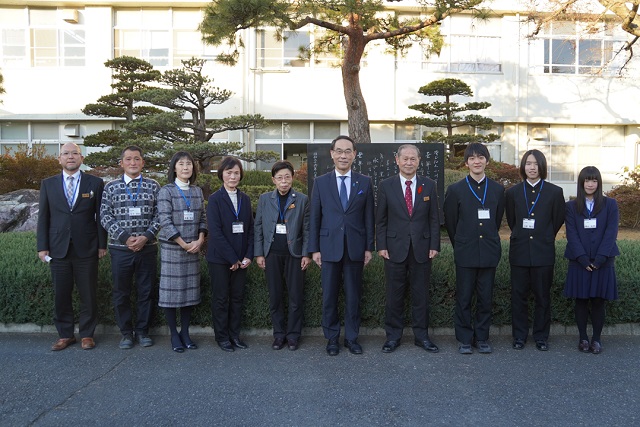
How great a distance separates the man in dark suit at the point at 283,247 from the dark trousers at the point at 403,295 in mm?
851

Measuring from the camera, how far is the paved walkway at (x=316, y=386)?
12.2 ft

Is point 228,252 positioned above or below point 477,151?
below

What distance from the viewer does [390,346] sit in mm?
5176

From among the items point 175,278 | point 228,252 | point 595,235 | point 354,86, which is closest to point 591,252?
point 595,235

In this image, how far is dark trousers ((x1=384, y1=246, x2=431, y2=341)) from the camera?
205 inches

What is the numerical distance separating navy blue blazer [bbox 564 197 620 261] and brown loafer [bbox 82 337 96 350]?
469 cm

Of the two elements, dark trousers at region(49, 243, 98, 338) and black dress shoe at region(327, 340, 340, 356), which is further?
dark trousers at region(49, 243, 98, 338)

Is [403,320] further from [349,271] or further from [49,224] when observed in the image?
[49,224]

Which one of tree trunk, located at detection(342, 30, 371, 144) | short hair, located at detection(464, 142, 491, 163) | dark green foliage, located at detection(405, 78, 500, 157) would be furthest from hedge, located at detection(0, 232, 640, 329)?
dark green foliage, located at detection(405, 78, 500, 157)

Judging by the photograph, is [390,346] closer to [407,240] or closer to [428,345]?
[428,345]

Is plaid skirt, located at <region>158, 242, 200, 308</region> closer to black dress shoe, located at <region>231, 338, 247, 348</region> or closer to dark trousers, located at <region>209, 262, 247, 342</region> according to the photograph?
dark trousers, located at <region>209, 262, 247, 342</region>

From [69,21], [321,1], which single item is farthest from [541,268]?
[69,21]

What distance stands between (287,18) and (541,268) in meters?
5.20

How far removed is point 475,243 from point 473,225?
0.57ft
